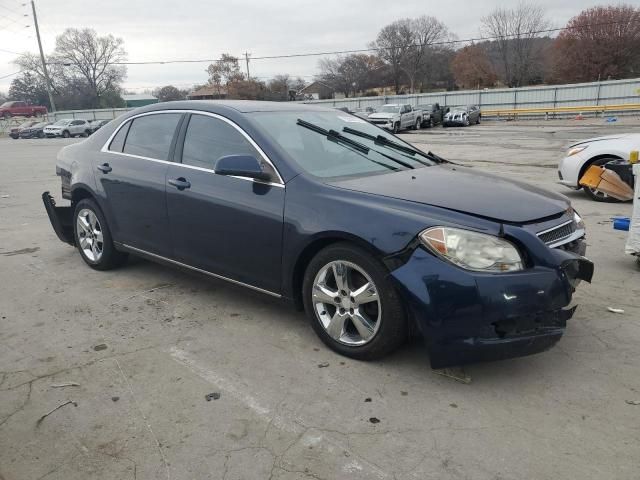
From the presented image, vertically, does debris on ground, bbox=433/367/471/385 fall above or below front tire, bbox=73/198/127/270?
below

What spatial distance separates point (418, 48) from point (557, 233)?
81.1 m

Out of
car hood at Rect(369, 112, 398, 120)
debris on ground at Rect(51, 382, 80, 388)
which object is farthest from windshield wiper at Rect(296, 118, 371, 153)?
car hood at Rect(369, 112, 398, 120)

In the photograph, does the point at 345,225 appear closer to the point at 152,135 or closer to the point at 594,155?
the point at 152,135

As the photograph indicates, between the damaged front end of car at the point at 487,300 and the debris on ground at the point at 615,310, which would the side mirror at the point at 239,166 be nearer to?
the damaged front end of car at the point at 487,300

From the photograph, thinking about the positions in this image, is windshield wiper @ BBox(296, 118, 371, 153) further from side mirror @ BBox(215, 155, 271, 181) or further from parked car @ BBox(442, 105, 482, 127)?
parked car @ BBox(442, 105, 482, 127)

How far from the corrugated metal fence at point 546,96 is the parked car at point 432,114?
7219 mm

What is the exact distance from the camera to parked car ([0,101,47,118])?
5472 cm

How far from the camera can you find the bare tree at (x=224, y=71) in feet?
212

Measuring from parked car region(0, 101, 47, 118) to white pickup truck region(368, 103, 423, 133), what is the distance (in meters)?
41.8

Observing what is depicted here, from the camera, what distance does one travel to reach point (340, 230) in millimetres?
3236

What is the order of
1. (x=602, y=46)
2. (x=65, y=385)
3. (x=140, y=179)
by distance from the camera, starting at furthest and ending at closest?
(x=602, y=46)
(x=140, y=179)
(x=65, y=385)

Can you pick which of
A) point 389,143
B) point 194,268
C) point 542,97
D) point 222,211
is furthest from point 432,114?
point 222,211

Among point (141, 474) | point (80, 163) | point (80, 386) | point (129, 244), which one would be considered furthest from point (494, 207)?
point (80, 163)

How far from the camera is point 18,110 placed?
55.7 meters
